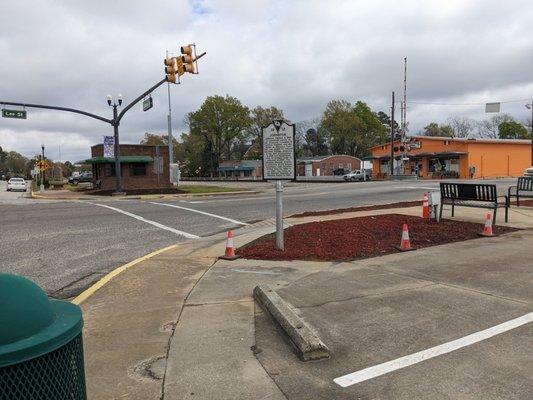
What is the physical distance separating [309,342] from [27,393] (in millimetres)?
2468

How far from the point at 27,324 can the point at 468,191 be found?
12.1 metres

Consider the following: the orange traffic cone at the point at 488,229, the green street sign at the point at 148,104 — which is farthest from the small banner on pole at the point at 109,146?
the orange traffic cone at the point at 488,229

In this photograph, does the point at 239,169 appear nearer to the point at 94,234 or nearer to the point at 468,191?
the point at 94,234

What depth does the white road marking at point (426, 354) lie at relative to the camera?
357 cm

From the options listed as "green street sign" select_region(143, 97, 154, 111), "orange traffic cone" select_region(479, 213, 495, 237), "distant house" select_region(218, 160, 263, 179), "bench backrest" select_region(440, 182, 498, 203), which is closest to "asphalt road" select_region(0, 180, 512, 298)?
"bench backrest" select_region(440, 182, 498, 203)

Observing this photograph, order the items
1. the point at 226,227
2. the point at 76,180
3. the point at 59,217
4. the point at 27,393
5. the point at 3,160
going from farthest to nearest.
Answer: the point at 3,160, the point at 76,180, the point at 59,217, the point at 226,227, the point at 27,393

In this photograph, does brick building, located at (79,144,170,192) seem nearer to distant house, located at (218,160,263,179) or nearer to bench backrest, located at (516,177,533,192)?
bench backrest, located at (516,177,533,192)

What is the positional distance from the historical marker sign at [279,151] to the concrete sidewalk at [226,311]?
69.6 inches

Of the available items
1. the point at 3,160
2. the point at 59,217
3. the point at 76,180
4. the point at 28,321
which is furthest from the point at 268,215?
the point at 3,160

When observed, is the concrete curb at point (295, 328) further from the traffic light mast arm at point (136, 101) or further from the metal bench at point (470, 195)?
the traffic light mast arm at point (136, 101)

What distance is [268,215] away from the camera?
1661 cm

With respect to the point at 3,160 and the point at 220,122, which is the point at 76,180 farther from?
the point at 3,160

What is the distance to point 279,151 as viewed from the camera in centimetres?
879

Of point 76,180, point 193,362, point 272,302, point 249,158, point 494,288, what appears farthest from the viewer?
point 249,158
